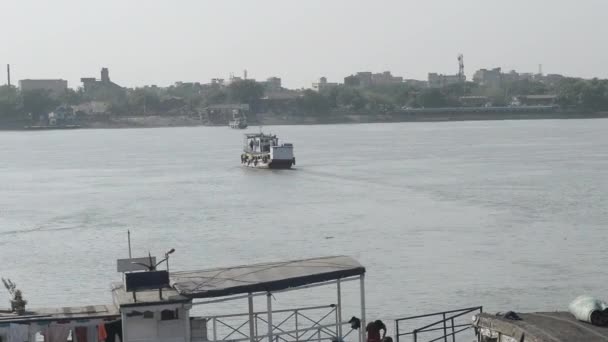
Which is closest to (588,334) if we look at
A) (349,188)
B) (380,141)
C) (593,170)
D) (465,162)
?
(349,188)

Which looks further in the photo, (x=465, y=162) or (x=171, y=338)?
(x=465, y=162)

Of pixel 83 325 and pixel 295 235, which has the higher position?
pixel 83 325

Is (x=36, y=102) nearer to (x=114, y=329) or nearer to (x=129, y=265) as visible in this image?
(x=129, y=265)

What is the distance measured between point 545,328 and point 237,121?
164 metres

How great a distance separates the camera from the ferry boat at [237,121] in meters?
174

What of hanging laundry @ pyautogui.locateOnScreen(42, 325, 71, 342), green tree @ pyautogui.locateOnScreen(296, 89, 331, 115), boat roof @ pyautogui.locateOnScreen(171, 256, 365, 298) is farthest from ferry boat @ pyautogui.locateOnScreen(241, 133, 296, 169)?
green tree @ pyautogui.locateOnScreen(296, 89, 331, 115)

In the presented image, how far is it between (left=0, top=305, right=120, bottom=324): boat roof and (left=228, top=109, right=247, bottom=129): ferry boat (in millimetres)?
157536

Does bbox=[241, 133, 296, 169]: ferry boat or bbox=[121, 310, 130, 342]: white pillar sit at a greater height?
bbox=[121, 310, 130, 342]: white pillar

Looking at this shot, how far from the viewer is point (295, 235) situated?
43125mm

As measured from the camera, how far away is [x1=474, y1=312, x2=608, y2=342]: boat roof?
587 inches

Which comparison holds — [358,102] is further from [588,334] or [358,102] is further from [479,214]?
[588,334]

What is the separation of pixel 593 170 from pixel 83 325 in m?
59.6

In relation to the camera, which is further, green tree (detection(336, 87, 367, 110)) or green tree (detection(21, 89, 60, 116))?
green tree (detection(336, 87, 367, 110))

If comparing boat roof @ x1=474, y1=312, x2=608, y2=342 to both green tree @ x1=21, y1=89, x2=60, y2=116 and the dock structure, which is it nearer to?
the dock structure
